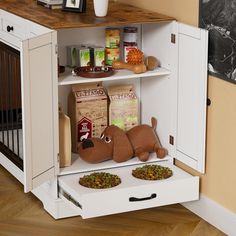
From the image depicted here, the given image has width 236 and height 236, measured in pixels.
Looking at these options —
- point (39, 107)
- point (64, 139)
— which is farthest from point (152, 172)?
point (39, 107)

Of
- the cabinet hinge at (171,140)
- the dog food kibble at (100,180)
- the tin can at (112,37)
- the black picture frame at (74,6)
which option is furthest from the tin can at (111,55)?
the dog food kibble at (100,180)

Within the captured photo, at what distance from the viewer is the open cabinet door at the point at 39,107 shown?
2820mm

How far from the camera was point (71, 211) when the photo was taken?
10.5 feet

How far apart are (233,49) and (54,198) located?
1.03 meters

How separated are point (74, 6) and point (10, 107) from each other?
0.57 m

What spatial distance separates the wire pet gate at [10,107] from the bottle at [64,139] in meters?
0.20

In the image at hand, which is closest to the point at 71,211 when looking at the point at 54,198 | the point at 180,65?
the point at 54,198

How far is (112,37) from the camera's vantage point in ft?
11.0

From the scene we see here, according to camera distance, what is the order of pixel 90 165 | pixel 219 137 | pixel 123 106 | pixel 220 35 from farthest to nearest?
pixel 123 106 < pixel 90 165 < pixel 219 137 < pixel 220 35

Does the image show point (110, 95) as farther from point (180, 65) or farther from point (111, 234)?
point (111, 234)

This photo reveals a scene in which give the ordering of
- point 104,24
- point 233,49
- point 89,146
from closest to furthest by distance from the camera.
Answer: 1. point 233,49
2. point 104,24
3. point 89,146

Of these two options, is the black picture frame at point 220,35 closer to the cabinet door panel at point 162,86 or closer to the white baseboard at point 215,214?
the cabinet door panel at point 162,86

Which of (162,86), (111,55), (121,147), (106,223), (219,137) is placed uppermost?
(111,55)

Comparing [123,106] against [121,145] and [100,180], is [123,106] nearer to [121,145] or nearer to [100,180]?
[121,145]
